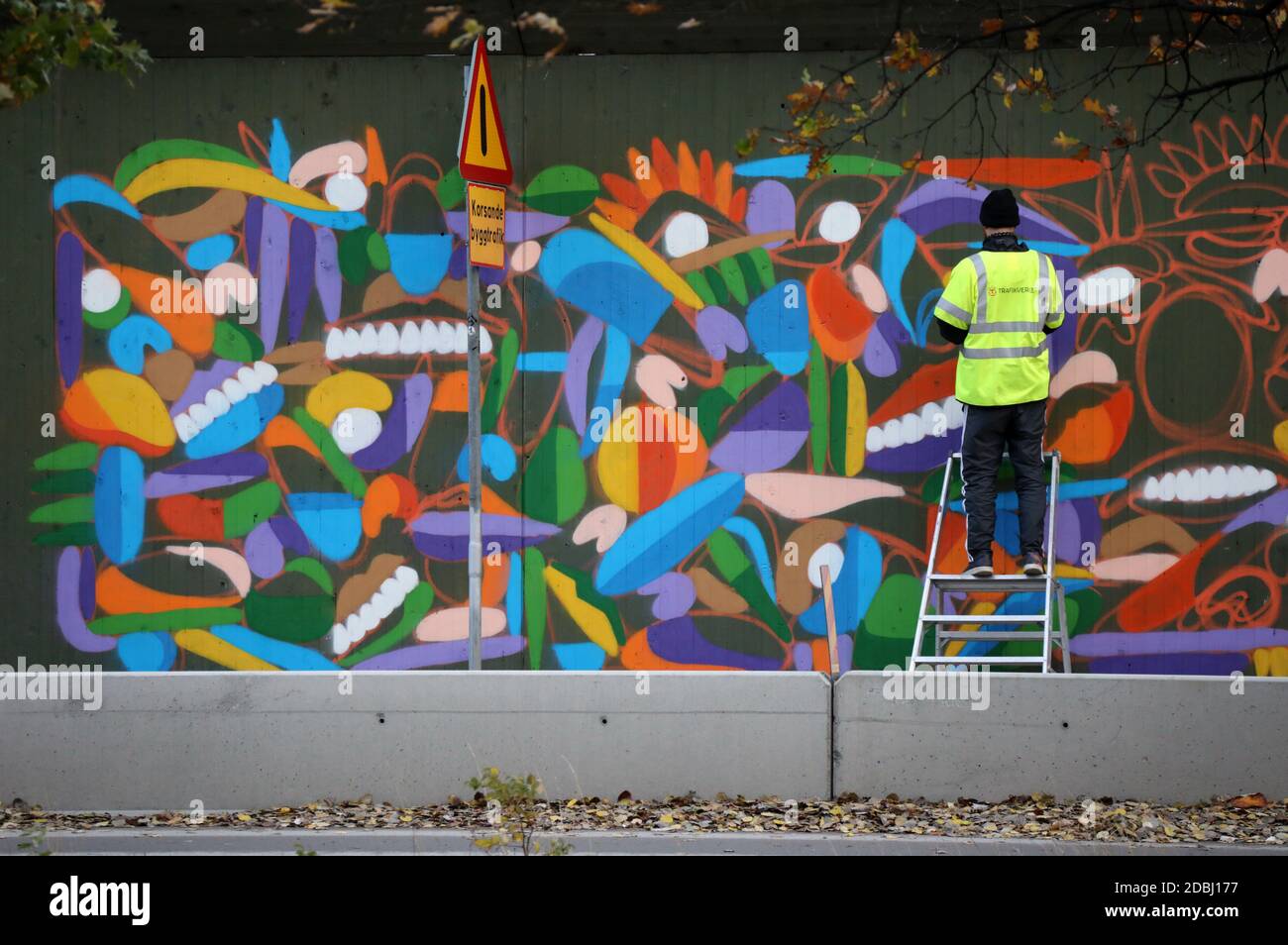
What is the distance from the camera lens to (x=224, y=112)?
1095cm

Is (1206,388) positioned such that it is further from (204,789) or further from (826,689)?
(204,789)

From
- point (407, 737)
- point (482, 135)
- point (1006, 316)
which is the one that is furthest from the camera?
point (1006, 316)

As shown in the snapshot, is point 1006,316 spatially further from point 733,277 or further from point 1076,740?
point 1076,740

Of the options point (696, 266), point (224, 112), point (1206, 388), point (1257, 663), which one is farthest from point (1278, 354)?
point (224, 112)

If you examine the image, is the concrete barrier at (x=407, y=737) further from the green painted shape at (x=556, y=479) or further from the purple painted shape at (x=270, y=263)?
the purple painted shape at (x=270, y=263)

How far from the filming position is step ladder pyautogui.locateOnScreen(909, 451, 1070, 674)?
31.4 feet

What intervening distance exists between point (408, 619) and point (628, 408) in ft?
6.75

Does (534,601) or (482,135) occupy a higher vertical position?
(482,135)

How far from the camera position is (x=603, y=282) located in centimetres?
1088

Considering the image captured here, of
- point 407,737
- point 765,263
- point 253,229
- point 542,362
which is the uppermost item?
point 253,229

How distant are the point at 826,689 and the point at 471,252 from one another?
11.0 feet

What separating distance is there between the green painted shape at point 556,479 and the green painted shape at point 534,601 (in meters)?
0.29

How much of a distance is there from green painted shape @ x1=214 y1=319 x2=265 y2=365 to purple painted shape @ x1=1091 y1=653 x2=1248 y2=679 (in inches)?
236

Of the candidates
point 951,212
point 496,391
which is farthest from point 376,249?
point 951,212
